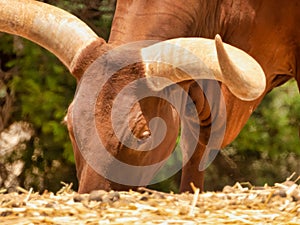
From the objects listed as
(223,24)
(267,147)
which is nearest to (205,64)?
(223,24)

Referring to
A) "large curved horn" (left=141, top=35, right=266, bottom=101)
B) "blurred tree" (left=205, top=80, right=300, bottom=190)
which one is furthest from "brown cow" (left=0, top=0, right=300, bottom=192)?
"blurred tree" (left=205, top=80, right=300, bottom=190)

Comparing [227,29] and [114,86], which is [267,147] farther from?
[114,86]

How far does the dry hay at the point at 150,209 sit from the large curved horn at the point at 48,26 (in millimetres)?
845

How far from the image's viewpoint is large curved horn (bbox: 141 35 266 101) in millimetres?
3131

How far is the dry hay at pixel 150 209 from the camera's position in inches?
107

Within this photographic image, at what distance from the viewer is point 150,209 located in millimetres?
2879

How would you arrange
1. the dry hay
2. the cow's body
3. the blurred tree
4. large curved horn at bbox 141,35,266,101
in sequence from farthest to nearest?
the blurred tree → the cow's body → large curved horn at bbox 141,35,266,101 → the dry hay

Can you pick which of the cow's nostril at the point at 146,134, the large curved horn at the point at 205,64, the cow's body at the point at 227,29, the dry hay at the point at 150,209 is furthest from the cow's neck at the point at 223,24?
the dry hay at the point at 150,209

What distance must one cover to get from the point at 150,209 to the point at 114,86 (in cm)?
100

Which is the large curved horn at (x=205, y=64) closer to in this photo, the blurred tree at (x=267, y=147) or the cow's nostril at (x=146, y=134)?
the cow's nostril at (x=146, y=134)

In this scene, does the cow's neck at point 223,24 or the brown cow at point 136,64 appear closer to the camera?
the brown cow at point 136,64

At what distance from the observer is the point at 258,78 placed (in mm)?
3148

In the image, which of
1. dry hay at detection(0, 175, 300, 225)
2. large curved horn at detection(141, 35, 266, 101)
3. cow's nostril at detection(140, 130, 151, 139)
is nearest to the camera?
dry hay at detection(0, 175, 300, 225)

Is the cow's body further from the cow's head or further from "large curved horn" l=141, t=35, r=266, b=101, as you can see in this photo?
"large curved horn" l=141, t=35, r=266, b=101
